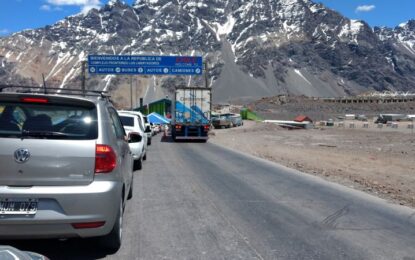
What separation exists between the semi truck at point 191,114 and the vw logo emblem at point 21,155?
29.9 m

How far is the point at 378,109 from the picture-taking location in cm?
14050

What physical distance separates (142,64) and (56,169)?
4755 centimetres

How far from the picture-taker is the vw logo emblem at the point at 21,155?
5.69 m

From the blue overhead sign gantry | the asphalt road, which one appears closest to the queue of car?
the asphalt road

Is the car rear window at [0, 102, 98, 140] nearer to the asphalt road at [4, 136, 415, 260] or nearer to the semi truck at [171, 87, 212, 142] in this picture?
the asphalt road at [4, 136, 415, 260]

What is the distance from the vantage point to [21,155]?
18.7 ft

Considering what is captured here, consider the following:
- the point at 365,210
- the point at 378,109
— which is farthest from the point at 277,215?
the point at 378,109

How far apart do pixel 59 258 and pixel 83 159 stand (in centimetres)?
118

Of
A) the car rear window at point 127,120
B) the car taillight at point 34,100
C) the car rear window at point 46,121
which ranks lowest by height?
the car rear window at point 127,120

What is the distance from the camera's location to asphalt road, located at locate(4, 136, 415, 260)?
6590mm

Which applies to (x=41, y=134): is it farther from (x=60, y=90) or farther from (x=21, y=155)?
(x=60, y=90)

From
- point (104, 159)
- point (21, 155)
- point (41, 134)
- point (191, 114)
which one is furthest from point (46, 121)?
point (191, 114)

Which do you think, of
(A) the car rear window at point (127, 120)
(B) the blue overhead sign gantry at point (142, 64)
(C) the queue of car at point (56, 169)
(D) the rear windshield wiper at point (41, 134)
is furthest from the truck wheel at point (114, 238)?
(B) the blue overhead sign gantry at point (142, 64)

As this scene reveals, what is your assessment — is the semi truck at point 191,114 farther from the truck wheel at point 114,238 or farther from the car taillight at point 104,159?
the car taillight at point 104,159
